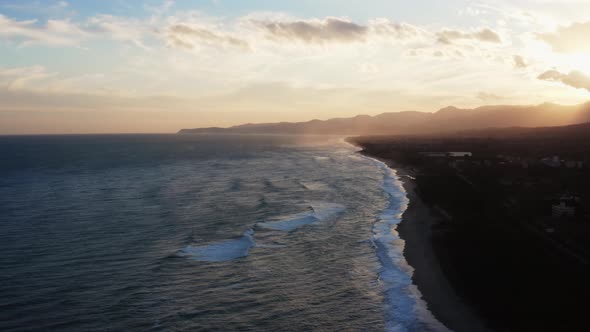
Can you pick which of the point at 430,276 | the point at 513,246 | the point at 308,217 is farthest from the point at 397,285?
the point at 308,217

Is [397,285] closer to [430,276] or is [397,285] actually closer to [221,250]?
[430,276]

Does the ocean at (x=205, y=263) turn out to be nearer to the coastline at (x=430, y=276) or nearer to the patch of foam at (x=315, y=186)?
the coastline at (x=430, y=276)

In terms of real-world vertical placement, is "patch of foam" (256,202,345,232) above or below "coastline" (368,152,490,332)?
above

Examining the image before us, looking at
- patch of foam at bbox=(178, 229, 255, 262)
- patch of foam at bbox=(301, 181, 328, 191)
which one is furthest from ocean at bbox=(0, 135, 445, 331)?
patch of foam at bbox=(301, 181, 328, 191)

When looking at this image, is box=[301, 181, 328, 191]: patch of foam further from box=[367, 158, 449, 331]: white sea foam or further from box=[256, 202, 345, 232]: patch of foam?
box=[367, 158, 449, 331]: white sea foam

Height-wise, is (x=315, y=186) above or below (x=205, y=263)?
above

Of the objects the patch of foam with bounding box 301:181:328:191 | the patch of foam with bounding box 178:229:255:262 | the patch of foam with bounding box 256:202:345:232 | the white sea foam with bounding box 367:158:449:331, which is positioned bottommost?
the white sea foam with bounding box 367:158:449:331

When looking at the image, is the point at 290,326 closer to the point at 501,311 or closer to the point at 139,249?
the point at 501,311
